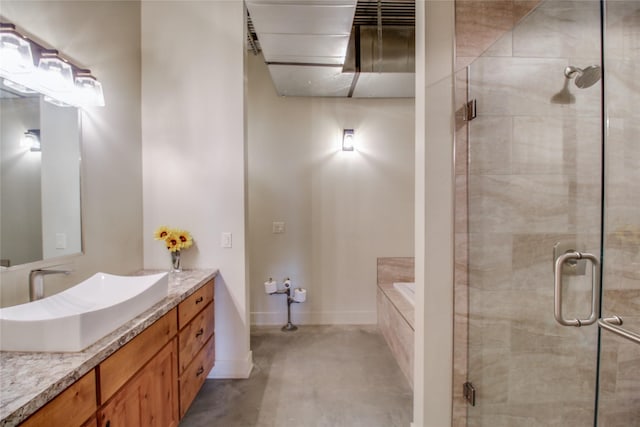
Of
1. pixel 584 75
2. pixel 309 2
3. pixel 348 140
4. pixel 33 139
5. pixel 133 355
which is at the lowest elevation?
pixel 133 355

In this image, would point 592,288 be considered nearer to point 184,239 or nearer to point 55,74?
point 184,239

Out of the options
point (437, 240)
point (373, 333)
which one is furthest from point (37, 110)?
point (373, 333)

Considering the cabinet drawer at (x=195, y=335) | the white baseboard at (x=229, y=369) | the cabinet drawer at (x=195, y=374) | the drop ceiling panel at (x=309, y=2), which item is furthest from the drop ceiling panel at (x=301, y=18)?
the white baseboard at (x=229, y=369)

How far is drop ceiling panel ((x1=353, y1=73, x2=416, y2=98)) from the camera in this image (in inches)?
100

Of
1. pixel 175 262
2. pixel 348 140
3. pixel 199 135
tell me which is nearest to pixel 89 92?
pixel 199 135

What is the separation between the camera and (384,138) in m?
3.12

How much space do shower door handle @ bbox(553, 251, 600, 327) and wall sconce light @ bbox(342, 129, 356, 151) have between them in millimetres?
2166

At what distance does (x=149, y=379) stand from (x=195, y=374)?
539 millimetres

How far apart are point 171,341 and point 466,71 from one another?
2.08 m

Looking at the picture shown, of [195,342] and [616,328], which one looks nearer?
[616,328]

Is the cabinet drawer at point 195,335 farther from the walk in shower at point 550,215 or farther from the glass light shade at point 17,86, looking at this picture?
the walk in shower at point 550,215

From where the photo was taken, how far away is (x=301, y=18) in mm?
1892

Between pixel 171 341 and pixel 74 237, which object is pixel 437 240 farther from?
pixel 74 237

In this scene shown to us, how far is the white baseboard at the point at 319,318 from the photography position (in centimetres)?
311
